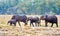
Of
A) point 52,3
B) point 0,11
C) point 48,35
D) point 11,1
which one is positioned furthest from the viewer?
point 52,3

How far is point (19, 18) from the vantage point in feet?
42.3

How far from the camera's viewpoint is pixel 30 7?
2342 cm

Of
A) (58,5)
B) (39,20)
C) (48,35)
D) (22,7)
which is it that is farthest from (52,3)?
(48,35)

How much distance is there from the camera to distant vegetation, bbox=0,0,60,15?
70.0ft

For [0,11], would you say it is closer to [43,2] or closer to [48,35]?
[43,2]

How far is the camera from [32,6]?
2392 centimetres

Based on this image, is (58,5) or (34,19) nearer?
(34,19)

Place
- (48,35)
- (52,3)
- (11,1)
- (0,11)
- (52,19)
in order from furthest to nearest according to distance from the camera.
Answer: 1. (52,3)
2. (11,1)
3. (0,11)
4. (52,19)
5. (48,35)

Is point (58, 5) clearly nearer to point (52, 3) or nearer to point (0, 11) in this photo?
point (52, 3)

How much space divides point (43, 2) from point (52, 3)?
1.13 metres

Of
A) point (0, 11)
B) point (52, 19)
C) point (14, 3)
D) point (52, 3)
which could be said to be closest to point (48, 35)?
point (52, 19)

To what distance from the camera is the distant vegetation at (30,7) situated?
2134 centimetres

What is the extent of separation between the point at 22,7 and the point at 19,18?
11629mm

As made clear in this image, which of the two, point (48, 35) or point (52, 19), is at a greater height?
point (48, 35)
